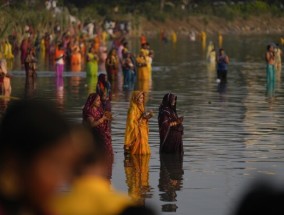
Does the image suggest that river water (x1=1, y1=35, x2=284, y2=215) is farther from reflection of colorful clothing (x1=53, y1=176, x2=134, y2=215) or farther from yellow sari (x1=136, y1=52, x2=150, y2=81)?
reflection of colorful clothing (x1=53, y1=176, x2=134, y2=215)

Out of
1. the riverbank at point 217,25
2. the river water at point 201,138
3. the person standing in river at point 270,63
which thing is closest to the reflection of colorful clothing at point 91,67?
the river water at point 201,138

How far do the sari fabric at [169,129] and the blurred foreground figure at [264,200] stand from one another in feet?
42.1

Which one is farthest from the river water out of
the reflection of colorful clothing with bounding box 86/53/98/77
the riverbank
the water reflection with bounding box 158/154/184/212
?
the riverbank

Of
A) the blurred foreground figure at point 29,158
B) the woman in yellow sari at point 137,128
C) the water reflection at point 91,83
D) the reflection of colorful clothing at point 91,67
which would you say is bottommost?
the water reflection at point 91,83

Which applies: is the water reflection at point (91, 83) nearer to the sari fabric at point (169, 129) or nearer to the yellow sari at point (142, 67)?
the yellow sari at point (142, 67)

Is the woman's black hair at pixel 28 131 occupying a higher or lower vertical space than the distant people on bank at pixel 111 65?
higher

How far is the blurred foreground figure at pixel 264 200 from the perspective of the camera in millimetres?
3252

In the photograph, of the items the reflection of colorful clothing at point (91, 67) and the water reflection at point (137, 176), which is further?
the reflection of colorful clothing at point (91, 67)

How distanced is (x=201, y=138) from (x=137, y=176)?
420cm

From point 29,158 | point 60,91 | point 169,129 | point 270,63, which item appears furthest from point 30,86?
point 29,158

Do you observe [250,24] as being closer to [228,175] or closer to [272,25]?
[272,25]

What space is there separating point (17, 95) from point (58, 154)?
81.2 ft

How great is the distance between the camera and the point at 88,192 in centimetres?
343

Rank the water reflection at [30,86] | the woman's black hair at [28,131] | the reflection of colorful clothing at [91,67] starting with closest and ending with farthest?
the woman's black hair at [28,131] → the water reflection at [30,86] → the reflection of colorful clothing at [91,67]
